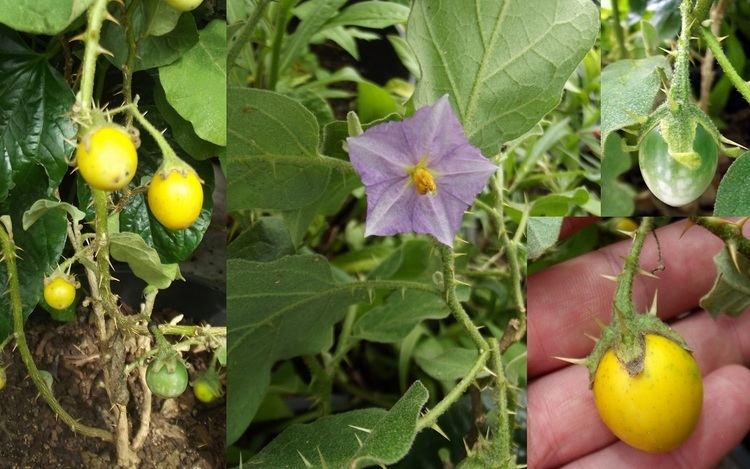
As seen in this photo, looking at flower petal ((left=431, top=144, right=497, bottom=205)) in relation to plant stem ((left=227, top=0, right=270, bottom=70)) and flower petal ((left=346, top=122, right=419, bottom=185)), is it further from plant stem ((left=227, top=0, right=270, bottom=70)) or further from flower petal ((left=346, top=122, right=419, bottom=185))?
plant stem ((left=227, top=0, right=270, bottom=70))

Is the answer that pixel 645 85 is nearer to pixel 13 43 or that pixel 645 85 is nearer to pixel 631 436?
pixel 631 436

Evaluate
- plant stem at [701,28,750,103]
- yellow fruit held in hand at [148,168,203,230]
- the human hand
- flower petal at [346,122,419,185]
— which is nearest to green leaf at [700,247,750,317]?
the human hand

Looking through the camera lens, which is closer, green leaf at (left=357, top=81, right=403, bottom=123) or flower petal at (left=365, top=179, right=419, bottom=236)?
flower petal at (left=365, top=179, right=419, bottom=236)

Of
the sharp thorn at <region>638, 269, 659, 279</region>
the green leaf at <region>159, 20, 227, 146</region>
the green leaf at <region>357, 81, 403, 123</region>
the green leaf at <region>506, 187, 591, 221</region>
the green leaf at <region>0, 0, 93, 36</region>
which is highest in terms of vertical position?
the green leaf at <region>0, 0, 93, 36</region>

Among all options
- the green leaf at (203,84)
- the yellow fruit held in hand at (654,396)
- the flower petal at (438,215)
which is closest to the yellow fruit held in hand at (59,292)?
the green leaf at (203,84)

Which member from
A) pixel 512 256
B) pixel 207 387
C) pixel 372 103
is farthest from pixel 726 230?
pixel 207 387

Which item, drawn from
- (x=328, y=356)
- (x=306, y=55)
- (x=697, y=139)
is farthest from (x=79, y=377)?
(x=697, y=139)

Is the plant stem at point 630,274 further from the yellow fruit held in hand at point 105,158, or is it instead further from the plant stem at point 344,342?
the yellow fruit held in hand at point 105,158
